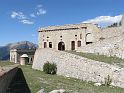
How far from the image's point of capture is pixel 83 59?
31312 millimetres

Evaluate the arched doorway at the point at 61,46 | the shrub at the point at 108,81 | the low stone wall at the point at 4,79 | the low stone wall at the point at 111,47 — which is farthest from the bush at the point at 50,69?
the arched doorway at the point at 61,46

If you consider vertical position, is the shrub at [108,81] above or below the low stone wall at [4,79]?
below

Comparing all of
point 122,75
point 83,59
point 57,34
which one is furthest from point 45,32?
point 122,75

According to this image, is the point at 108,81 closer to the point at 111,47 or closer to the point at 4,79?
the point at 111,47

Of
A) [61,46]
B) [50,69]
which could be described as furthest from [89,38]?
[50,69]

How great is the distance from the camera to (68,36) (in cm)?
5225

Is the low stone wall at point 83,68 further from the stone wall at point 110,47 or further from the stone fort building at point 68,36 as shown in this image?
the stone fort building at point 68,36

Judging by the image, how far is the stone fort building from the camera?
48625 mm

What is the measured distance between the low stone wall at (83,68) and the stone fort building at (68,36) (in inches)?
427

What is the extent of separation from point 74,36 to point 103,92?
94.5 ft

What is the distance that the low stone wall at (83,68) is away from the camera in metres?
27.1

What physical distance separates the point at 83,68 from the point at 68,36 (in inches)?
849

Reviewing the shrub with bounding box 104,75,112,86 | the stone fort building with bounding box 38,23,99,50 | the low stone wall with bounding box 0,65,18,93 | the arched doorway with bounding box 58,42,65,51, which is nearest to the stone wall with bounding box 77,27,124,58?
the shrub with bounding box 104,75,112,86

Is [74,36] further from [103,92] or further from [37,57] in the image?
[103,92]
